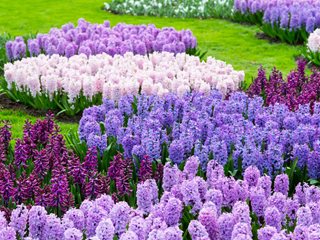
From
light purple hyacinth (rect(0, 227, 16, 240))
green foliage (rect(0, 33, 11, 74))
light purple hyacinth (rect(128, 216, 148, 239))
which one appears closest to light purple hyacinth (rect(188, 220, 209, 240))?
light purple hyacinth (rect(128, 216, 148, 239))

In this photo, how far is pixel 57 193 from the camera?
5578mm

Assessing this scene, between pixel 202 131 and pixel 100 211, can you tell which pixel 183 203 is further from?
pixel 202 131

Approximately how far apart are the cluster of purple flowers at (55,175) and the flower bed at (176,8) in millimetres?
12045

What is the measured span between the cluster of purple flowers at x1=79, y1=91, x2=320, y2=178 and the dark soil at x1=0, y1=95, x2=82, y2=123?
1.35m

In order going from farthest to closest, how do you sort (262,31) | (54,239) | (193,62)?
(262,31) < (193,62) < (54,239)

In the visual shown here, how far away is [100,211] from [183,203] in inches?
31.7

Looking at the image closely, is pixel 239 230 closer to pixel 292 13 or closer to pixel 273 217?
pixel 273 217

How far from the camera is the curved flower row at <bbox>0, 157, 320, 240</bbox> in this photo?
14.4 ft

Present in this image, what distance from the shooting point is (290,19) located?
1456 centimetres

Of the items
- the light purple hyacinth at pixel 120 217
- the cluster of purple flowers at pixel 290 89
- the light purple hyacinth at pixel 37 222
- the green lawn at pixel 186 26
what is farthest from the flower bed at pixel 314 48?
the light purple hyacinth at pixel 37 222

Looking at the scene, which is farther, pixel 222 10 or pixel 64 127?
pixel 222 10

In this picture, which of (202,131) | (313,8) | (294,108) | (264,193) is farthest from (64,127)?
(313,8)

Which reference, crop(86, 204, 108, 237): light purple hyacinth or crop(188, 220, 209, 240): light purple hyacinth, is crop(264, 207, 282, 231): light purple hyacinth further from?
crop(86, 204, 108, 237): light purple hyacinth

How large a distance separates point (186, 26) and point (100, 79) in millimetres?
8213
